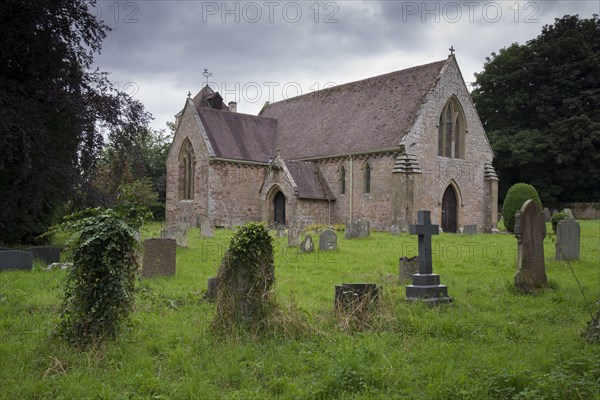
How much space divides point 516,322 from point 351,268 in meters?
5.35

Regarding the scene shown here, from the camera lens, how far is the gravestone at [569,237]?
43.9 ft

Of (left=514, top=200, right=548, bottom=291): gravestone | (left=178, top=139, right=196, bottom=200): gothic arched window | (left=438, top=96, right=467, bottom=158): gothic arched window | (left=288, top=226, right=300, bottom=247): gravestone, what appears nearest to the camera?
(left=514, top=200, right=548, bottom=291): gravestone

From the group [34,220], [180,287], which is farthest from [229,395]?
[34,220]

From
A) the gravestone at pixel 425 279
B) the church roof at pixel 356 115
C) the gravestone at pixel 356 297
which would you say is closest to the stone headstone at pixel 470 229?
the church roof at pixel 356 115

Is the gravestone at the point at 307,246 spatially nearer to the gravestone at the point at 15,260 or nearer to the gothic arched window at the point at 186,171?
the gravestone at the point at 15,260

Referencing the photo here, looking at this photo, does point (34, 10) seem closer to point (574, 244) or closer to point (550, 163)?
point (574, 244)

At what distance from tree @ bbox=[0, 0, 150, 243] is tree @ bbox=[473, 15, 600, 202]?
31.6 metres

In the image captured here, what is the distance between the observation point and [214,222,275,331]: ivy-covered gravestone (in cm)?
645

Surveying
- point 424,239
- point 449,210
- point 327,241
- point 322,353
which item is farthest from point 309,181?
point 322,353

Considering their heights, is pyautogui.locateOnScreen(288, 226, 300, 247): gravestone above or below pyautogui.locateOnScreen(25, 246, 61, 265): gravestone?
above

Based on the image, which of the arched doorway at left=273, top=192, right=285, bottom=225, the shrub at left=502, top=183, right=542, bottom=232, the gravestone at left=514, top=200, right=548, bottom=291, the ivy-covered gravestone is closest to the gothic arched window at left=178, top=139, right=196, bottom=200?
the arched doorway at left=273, top=192, right=285, bottom=225

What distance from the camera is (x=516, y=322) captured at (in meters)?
7.20

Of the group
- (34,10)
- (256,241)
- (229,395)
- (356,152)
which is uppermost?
(34,10)

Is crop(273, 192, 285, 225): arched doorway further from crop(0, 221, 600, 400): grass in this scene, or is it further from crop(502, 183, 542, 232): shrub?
crop(0, 221, 600, 400): grass
